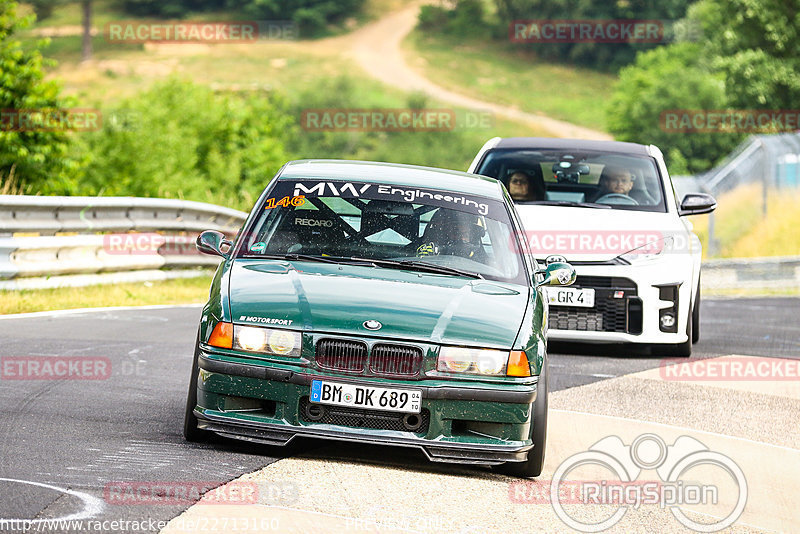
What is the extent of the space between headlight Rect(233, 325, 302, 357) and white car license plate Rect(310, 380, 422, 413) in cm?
20

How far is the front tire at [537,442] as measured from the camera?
20.3 ft

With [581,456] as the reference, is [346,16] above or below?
above

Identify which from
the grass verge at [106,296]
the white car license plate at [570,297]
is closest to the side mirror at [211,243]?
the white car license plate at [570,297]

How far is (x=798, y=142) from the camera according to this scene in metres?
29.1

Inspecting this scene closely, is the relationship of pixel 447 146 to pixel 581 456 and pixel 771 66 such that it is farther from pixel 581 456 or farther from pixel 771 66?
pixel 581 456

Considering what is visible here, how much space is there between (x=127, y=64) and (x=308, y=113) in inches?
1100

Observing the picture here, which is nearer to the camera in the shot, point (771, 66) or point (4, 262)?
point (4, 262)

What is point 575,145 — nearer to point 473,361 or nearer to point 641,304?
point 641,304

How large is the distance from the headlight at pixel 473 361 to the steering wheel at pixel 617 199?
576 centimetres

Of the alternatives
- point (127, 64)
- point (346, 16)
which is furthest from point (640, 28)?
point (127, 64)

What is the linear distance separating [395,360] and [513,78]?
115m

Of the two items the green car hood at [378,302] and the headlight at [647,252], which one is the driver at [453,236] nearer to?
the green car hood at [378,302]

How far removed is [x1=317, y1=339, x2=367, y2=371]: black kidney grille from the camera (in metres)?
5.95

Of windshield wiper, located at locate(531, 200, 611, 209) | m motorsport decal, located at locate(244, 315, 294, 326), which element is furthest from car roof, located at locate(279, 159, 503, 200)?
windshield wiper, located at locate(531, 200, 611, 209)
